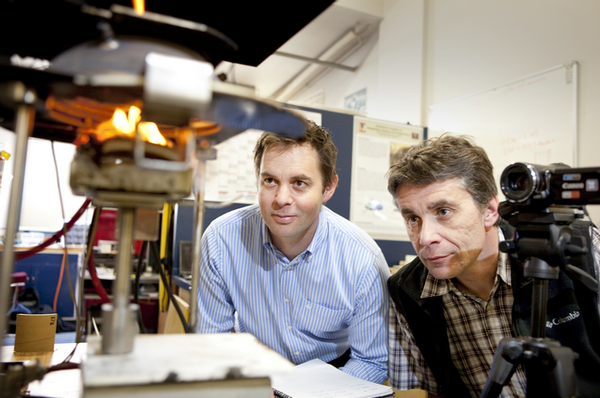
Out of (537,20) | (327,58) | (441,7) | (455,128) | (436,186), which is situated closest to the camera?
(436,186)

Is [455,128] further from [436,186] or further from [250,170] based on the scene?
[436,186]

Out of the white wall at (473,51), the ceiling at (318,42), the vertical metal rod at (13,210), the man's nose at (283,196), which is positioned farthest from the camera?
the ceiling at (318,42)

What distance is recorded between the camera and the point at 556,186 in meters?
0.63

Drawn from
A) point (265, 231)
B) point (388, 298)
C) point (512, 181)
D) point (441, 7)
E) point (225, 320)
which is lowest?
point (225, 320)

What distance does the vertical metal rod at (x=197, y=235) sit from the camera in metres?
0.54

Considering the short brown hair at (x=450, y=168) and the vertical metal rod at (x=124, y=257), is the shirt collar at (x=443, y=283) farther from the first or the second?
the vertical metal rod at (x=124, y=257)

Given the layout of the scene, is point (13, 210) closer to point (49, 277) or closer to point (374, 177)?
point (374, 177)

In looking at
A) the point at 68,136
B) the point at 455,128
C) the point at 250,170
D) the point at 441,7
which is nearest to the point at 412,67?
the point at 441,7

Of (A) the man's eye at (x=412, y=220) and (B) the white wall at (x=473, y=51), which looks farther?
(B) the white wall at (x=473, y=51)

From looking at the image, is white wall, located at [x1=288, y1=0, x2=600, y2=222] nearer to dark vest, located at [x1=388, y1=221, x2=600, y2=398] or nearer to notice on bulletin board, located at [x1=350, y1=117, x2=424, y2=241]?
notice on bulletin board, located at [x1=350, y1=117, x2=424, y2=241]

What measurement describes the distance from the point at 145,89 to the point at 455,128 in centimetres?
294

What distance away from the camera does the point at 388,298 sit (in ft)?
4.10

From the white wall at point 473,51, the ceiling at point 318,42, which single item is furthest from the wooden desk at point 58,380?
the ceiling at point 318,42

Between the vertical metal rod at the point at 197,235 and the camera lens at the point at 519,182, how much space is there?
46 centimetres
